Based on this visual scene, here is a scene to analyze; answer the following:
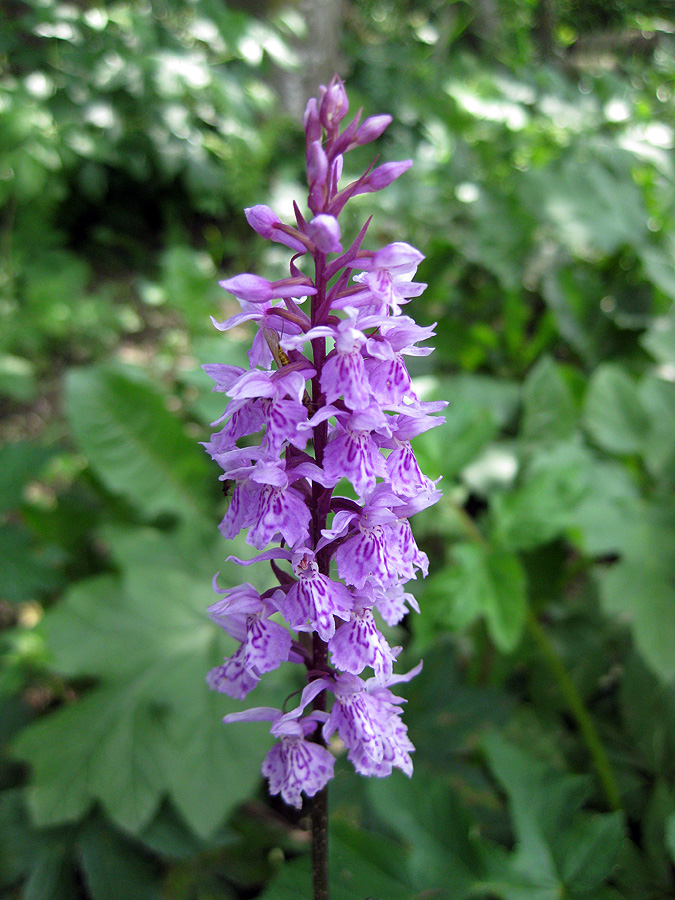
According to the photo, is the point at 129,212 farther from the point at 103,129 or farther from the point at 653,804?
the point at 653,804

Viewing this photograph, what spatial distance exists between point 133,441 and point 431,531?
1.12m

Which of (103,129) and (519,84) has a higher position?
(519,84)

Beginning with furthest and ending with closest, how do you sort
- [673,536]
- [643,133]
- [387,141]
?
1. [387,141]
2. [643,133]
3. [673,536]

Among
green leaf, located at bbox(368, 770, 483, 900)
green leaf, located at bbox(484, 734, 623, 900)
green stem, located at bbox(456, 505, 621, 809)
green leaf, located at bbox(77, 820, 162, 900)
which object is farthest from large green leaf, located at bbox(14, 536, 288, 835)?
green stem, located at bbox(456, 505, 621, 809)

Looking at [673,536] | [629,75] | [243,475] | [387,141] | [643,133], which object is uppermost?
[629,75]

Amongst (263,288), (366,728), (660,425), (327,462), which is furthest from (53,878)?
(660,425)

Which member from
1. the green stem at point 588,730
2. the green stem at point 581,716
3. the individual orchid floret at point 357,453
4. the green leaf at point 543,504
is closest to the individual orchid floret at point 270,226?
the individual orchid floret at point 357,453

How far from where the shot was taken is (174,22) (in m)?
4.16

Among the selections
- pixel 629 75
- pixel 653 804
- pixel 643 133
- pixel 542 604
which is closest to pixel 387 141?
pixel 643 133

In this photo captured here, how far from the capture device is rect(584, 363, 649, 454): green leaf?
2014mm

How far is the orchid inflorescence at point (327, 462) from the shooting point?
713 millimetres

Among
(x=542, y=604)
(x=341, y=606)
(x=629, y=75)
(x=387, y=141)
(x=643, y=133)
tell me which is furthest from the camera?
(x=629, y=75)

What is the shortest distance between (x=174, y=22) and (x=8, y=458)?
3679 mm

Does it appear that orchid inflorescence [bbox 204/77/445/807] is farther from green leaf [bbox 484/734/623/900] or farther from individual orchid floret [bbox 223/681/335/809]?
green leaf [bbox 484/734/623/900]
